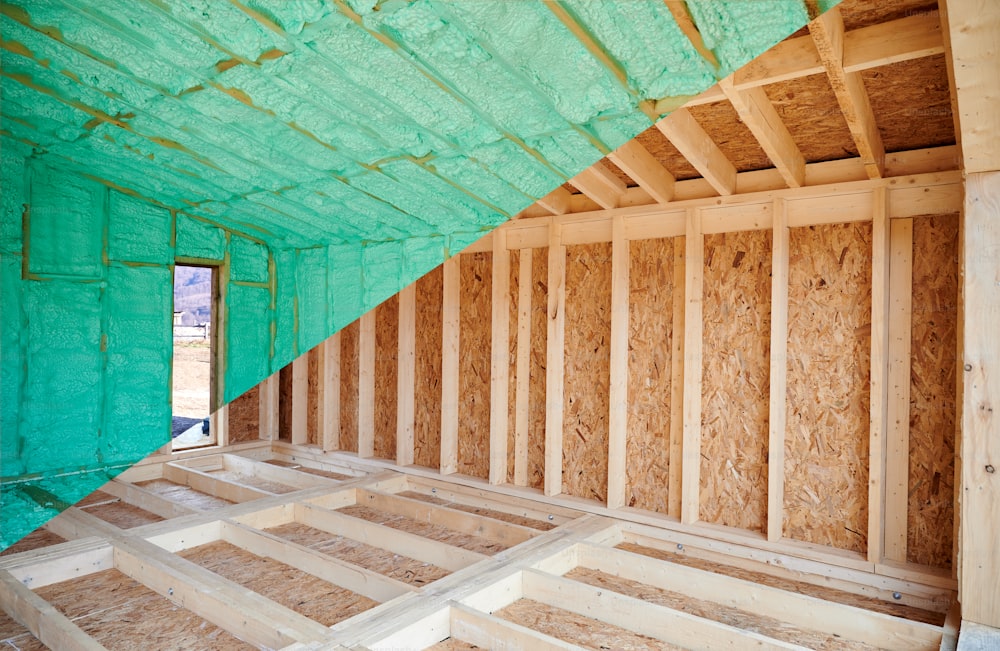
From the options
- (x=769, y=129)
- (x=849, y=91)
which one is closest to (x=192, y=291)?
(x=769, y=129)

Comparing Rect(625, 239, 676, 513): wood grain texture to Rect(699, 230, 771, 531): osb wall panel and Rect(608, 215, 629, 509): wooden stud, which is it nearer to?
Rect(608, 215, 629, 509): wooden stud

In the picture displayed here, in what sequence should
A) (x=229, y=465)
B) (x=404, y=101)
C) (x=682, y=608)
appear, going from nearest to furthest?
1. (x=404, y=101)
2. (x=682, y=608)
3. (x=229, y=465)

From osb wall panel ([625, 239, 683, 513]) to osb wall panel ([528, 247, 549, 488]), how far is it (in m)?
0.80

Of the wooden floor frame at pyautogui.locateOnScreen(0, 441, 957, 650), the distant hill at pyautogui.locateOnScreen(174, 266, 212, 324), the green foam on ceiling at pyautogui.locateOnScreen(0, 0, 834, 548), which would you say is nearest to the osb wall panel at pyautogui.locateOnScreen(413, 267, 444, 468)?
the green foam on ceiling at pyautogui.locateOnScreen(0, 0, 834, 548)

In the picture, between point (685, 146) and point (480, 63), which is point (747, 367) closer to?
point (685, 146)

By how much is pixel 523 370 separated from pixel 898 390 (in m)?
2.73

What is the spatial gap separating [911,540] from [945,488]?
38cm

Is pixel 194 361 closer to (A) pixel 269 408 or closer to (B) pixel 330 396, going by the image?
(A) pixel 269 408

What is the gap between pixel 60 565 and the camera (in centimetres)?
366

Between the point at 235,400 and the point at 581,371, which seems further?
the point at 235,400

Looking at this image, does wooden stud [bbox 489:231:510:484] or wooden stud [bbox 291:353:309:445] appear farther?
wooden stud [bbox 291:353:309:445]

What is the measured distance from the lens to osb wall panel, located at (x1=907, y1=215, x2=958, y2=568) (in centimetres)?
365

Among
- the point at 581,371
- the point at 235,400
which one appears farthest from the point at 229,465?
the point at 581,371

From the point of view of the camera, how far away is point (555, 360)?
5156 millimetres
